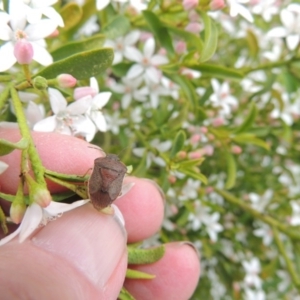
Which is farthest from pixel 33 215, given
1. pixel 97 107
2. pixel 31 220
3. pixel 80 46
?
pixel 80 46

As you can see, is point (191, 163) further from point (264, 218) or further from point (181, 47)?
point (264, 218)

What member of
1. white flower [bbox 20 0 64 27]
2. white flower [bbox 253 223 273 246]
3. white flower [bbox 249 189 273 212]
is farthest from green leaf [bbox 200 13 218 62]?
white flower [bbox 253 223 273 246]

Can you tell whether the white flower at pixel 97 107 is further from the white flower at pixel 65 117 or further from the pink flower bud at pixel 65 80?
the pink flower bud at pixel 65 80

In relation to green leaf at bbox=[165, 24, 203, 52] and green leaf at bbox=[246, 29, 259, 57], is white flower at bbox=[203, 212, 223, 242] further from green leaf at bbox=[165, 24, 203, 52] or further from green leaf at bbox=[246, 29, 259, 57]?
green leaf at bbox=[165, 24, 203, 52]

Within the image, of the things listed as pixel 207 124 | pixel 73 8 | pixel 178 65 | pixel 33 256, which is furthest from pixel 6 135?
pixel 207 124

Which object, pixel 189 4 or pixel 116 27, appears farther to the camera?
pixel 116 27
